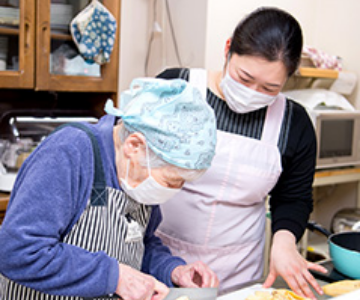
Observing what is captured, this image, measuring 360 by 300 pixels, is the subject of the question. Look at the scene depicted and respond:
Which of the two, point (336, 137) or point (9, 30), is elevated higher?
point (9, 30)

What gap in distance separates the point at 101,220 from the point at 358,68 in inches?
91.8

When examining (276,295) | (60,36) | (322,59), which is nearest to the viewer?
(276,295)

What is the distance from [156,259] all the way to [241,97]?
52 centimetres

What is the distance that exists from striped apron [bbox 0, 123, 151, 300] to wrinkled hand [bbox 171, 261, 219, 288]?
156 millimetres

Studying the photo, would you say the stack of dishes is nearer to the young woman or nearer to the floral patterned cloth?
the young woman

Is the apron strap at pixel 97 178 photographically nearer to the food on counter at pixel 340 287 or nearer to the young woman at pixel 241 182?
the young woman at pixel 241 182

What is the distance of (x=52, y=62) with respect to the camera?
2.33 metres

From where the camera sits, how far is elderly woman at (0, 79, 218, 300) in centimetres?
90

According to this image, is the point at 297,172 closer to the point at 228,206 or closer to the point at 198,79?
the point at 228,206

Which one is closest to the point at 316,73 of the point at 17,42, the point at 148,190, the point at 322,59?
the point at 322,59

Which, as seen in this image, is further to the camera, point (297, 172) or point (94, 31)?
point (94, 31)

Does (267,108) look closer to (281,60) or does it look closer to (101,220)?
(281,60)

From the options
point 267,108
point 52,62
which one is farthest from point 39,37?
point 267,108

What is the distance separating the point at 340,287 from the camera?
1216 millimetres
